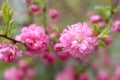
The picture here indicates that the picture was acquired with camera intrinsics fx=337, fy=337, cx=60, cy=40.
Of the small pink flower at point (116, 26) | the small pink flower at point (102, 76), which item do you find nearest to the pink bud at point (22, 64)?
the small pink flower at point (102, 76)

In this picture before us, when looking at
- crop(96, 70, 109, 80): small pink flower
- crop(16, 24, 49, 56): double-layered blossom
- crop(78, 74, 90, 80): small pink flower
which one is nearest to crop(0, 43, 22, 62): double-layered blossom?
crop(16, 24, 49, 56): double-layered blossom

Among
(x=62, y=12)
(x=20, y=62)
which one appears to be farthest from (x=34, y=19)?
(x=62, y=12)

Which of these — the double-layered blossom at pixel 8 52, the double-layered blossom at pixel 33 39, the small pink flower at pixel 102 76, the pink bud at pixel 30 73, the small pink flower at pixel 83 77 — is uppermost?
the pink bud at pixel 30 73

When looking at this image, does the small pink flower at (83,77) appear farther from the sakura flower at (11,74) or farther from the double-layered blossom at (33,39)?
the double-layered blossom at (33,39)

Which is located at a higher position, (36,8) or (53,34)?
(36,8)

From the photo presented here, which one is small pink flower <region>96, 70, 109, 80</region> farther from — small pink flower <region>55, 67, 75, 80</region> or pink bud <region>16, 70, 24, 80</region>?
pink bud <region>16, 70, 24, 80</region>

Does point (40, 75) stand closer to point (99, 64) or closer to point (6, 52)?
point (99, 64)

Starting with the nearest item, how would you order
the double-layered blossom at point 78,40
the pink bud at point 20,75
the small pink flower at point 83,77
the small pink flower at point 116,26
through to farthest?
the double-layered blossom at point 78,40
the small pink flower at point 116,26
the small pink flower at point 83,77
the pink bud at point 20,75
